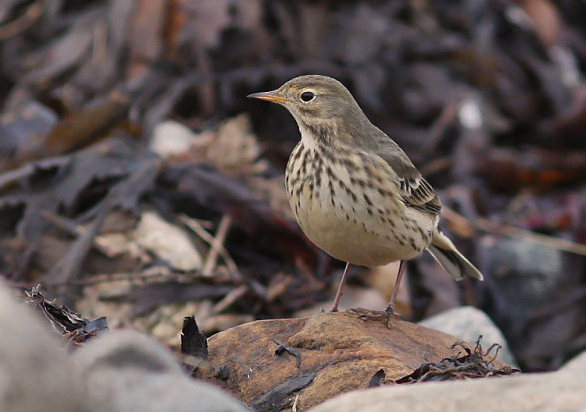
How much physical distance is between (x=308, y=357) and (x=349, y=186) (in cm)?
93

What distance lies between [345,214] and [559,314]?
3309 millimetres

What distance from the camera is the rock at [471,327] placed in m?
5.11

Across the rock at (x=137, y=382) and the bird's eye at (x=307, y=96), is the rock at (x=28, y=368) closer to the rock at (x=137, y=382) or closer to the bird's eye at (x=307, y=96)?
the rock at (x=137, y=382)

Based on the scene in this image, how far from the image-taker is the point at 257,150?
22.9 ft

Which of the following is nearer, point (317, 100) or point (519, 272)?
point (317, 100)

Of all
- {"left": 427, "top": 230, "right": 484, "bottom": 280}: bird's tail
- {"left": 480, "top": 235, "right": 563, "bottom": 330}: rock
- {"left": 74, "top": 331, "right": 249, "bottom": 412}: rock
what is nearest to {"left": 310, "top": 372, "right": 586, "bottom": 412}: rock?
{"left": 74, "top": 331, "right": 249, "bottom": 412}: rock

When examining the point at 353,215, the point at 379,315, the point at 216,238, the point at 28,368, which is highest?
the point at 28,368

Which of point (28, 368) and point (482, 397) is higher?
point (28, 368)

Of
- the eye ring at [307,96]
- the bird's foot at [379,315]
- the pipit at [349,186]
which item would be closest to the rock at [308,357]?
the bird's foot at [379,315]

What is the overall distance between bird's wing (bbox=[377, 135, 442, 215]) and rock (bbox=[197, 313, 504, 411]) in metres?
0.81

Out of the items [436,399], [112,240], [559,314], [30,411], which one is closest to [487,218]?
[559,314]

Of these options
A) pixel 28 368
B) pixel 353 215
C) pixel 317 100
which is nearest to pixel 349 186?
pixel 353 215

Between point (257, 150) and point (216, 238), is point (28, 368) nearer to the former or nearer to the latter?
point (216, 238)

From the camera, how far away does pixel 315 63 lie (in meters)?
7.99
